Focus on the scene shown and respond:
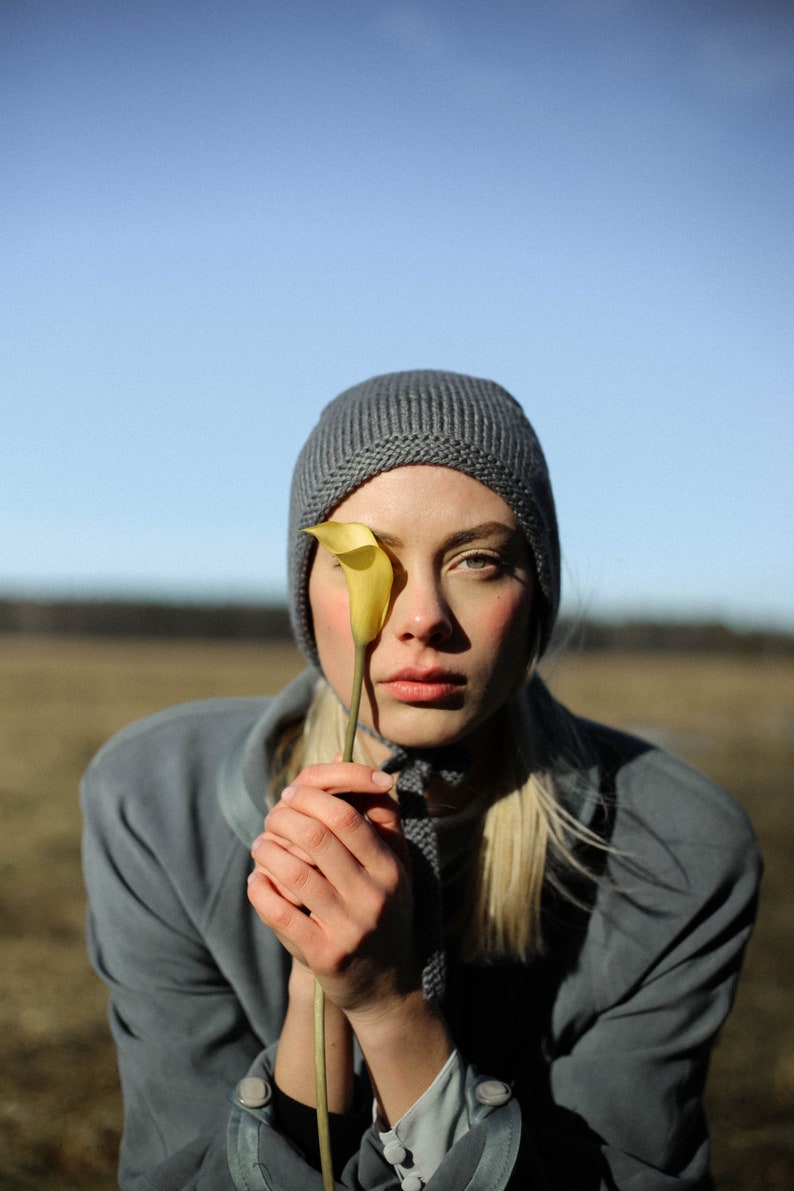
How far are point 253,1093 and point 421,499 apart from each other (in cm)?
112

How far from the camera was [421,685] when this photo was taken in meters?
1.81

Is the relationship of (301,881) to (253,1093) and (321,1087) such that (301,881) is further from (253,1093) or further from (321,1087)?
(253,1093)

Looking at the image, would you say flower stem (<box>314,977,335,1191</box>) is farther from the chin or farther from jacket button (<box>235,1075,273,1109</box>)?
the chin

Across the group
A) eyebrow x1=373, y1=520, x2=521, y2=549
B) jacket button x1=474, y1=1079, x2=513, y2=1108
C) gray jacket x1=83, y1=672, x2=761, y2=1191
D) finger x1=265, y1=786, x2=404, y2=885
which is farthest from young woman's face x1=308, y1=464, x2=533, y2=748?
jacket button x1=474, y1=1079, x2=513, y2=1108

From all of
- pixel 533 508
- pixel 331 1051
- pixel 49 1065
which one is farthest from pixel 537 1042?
pixel 49 1065

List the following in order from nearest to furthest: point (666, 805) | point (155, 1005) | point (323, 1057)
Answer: point (323, 1057) → point (155, 1005) → point (666, 805)

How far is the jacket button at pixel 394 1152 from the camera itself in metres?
1.74

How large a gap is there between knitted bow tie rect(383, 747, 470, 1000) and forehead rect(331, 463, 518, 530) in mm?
466

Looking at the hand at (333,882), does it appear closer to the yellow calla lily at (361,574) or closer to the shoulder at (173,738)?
the yellow calla lily at (361,574)

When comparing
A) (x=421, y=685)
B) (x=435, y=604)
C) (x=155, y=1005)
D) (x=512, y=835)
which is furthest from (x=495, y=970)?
(x=435, y=604)

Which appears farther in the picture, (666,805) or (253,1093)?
(666,805)

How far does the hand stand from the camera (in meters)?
1.59

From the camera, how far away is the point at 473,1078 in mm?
1837

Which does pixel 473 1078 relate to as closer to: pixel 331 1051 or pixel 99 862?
pixel 331 1051
